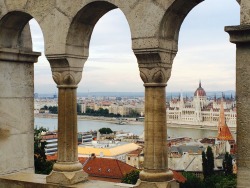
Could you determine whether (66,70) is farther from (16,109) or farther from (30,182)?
(30,182)

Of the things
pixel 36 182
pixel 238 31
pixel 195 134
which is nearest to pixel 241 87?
pixel 238 31

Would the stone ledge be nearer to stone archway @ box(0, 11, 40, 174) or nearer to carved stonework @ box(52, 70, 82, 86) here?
stone archway @ box(0, 11, 40, 174)

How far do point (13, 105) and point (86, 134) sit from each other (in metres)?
114

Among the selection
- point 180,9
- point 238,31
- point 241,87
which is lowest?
point 241,87

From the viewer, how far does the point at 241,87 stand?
405 centimetres

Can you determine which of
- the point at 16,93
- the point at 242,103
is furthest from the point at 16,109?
the point at 242,103

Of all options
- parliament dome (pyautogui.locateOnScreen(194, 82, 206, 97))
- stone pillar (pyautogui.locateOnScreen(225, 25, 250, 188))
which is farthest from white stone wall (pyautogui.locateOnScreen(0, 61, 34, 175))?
parliament dome (pyautogui.locateOnScreen(194, 82, 206, 97))

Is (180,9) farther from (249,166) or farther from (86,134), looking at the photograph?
(86,134)

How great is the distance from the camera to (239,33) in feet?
12.9

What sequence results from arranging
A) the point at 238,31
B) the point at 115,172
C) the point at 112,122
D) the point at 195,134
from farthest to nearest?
the point at 112,122 < the point at 195,134 < the point at 115,172 < the point at 238,31

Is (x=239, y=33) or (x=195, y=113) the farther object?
(x=195, y=113)

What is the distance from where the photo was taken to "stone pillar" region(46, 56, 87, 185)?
5656 mm

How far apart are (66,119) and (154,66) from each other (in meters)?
1.50

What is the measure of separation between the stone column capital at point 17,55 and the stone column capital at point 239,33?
3551mm
